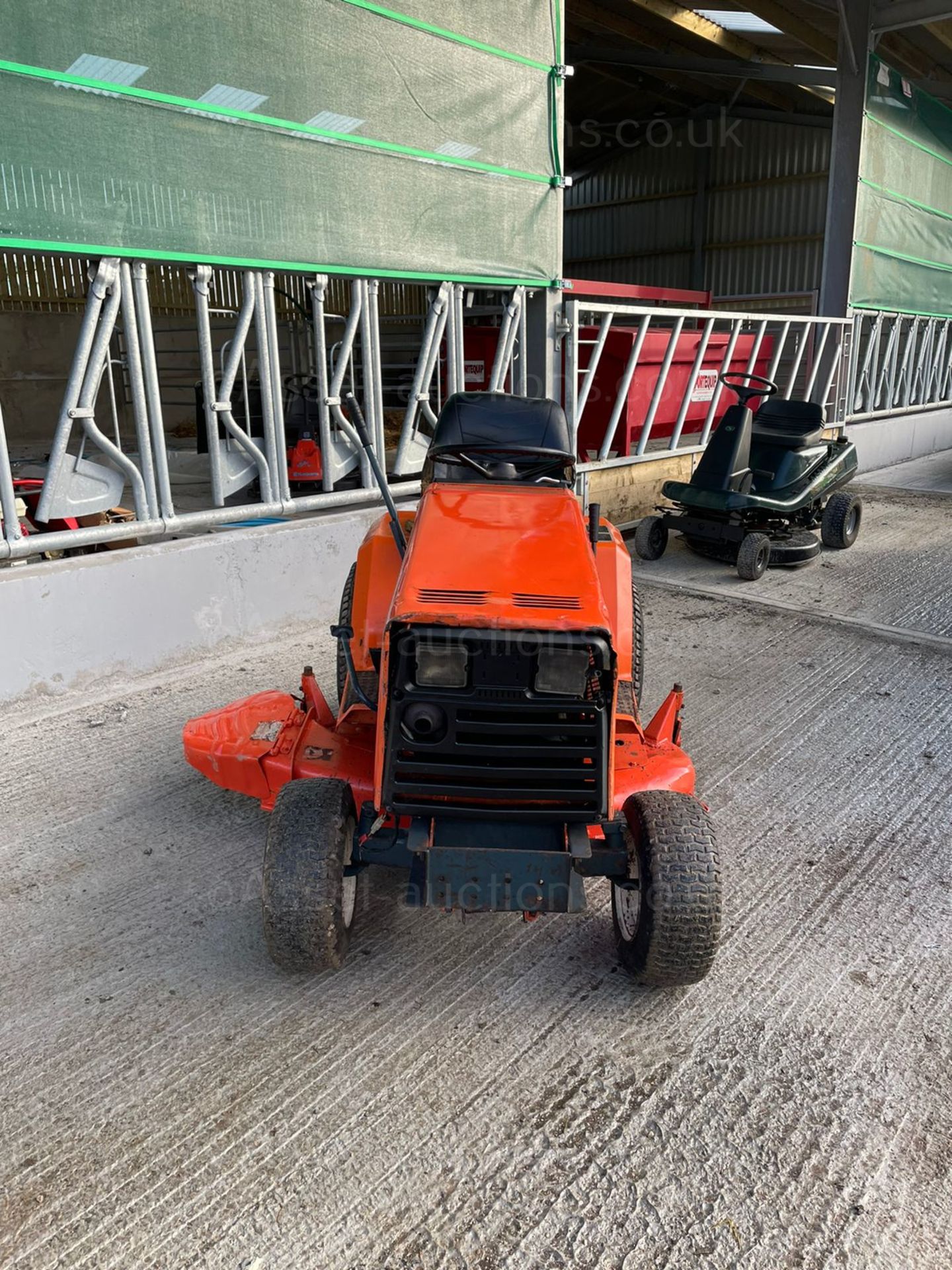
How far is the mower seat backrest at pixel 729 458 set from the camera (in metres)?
5.56

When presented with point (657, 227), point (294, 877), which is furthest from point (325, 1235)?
point (657, 227)

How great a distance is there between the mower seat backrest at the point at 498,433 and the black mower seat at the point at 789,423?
134 inches

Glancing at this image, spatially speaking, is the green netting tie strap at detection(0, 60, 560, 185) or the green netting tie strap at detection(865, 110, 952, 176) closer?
the green netting tie strap at detection(0, 60, 560, 185)

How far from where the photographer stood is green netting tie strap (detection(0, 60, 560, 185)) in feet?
11.2

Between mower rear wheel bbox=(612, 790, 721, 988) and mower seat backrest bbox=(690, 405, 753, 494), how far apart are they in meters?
3.87

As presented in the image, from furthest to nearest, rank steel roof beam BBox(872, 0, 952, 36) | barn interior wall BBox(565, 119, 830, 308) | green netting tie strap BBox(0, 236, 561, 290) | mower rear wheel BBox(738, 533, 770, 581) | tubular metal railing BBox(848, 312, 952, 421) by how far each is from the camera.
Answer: barn interior wall BBox(565, 119, 830, 308), tubular metal railing BBox(848, 312, 952, 421), steel roof beam BBox(872, 0, 952, 36), mower rear wheel BBox(738, 533, 770, 581), green netting tie strap BBox(0, 236, 561, 290)

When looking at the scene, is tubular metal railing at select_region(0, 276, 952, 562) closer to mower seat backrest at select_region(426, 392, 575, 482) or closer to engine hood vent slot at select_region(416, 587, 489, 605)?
mower seat backrest at select_region(426, 392, 575, 482)

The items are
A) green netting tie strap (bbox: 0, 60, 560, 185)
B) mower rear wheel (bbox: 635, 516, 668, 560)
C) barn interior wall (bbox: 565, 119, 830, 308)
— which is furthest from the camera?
barn interior wall (bbox: 565, 119, 830, 308)

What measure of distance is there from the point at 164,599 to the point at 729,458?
138 inches

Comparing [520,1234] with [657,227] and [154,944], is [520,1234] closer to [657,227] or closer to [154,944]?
[154,944]

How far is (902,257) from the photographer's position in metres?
10.0

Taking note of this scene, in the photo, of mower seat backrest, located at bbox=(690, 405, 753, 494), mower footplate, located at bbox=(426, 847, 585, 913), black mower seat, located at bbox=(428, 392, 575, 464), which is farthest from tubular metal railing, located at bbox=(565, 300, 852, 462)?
mower footplate, located at bbox=(426, 847, 585, 913)

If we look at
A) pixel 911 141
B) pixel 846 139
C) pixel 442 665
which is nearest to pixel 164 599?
pixel 442 665

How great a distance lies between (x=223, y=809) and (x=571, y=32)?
558 inches
